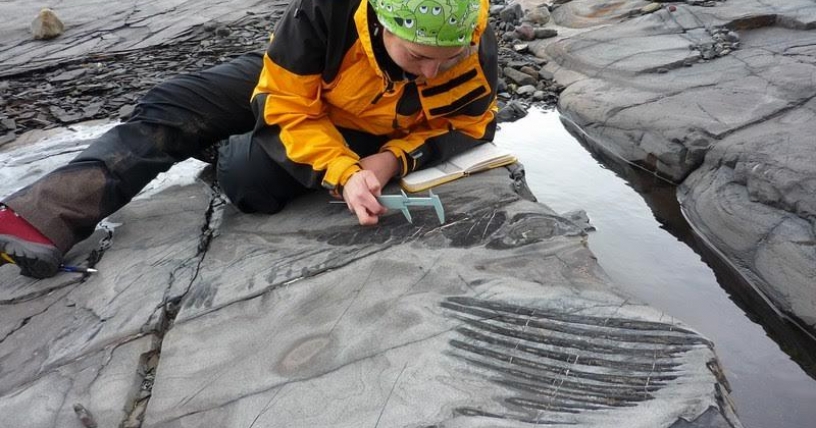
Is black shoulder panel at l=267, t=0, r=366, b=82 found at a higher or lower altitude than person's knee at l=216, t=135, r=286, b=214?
higher

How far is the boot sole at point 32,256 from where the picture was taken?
7.44ft

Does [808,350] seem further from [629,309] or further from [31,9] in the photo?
[31,9]

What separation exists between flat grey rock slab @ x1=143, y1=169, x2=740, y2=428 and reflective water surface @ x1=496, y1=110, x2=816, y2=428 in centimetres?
36

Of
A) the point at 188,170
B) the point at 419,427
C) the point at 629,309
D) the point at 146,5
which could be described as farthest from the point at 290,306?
the point at 146,5

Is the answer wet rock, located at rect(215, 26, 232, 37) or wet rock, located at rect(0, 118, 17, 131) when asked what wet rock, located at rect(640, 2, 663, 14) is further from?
wet rock, located at rect(0, 118, 17, 131)

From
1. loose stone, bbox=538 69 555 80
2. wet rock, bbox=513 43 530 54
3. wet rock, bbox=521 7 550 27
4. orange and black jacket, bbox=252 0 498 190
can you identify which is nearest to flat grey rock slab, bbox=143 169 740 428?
orange and black jacket, bbox=252 0 498 190

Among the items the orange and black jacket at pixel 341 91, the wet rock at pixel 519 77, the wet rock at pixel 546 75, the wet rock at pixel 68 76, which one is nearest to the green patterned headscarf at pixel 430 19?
the orange and black jacket at pixel 341 91

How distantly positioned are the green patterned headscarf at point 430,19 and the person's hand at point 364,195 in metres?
0.54

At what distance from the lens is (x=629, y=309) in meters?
1.96

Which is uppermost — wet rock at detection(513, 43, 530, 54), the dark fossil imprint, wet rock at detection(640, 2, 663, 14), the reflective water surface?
the dark fossil imprint

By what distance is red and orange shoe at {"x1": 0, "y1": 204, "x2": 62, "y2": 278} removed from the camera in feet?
7.47

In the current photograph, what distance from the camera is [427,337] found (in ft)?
6.33

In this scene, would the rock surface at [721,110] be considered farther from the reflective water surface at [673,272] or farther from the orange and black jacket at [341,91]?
the orange and black jacket at [341,91]

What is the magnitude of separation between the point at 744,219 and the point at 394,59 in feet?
5.87
